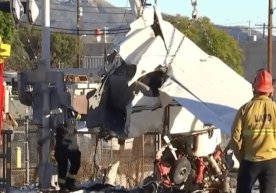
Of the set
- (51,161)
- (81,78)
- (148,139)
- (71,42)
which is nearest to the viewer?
(51,161)

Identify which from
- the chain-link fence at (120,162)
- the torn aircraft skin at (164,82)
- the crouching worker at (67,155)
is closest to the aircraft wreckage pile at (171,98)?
the torn aircraft skin at (164,82)

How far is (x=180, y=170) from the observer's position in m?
12.7

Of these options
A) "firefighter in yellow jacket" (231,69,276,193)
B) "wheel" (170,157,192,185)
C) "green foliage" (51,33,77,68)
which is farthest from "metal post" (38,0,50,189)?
"green foliage" (51,33,77,68)

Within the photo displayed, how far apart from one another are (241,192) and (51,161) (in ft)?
15.5

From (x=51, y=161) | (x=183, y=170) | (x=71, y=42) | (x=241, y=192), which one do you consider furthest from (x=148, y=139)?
(x=71, y=42)

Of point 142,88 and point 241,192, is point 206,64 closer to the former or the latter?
point 142,88

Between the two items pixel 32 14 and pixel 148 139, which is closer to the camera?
pixel 32 14

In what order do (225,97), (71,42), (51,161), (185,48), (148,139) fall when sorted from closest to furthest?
(225,97) < (185,48) < (51,161) < (148,139) < (71,42)

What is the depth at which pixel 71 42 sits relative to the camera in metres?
85.4

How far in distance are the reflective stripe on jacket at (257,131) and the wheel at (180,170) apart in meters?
2.64

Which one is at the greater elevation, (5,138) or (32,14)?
(32,14)

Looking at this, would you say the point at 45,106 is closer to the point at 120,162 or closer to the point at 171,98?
the point at 171,98

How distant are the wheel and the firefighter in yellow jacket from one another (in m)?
2.57

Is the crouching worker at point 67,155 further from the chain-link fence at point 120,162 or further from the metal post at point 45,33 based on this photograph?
the metal post at point 45,33
